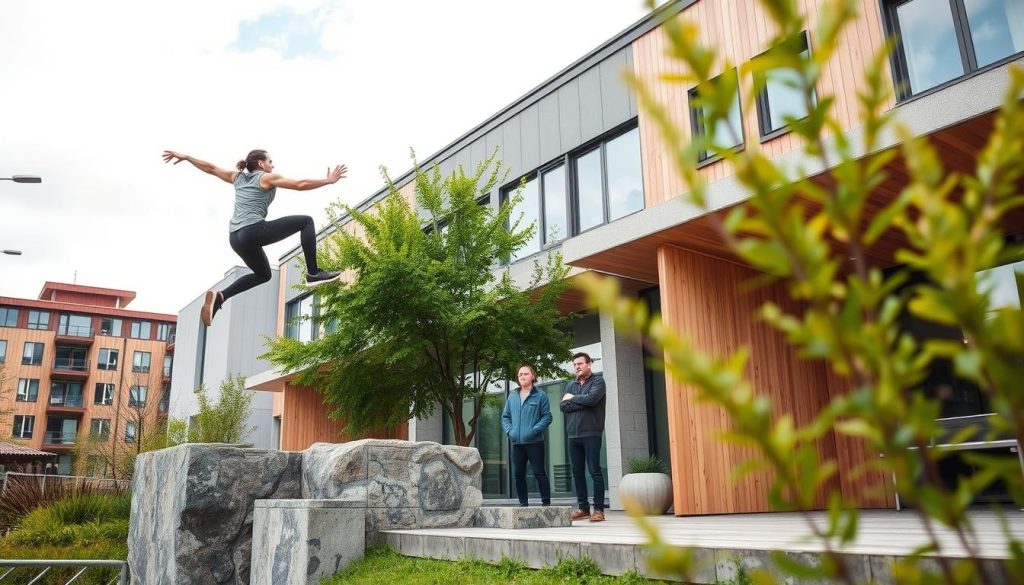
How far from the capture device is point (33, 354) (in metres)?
59.5

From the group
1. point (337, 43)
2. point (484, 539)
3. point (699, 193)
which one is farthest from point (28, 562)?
point (337, 43)

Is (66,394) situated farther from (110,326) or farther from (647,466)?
(647,466)

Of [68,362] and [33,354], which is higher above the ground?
[33,354]

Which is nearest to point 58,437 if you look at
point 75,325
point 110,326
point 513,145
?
point 75,325

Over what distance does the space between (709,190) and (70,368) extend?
212 feet

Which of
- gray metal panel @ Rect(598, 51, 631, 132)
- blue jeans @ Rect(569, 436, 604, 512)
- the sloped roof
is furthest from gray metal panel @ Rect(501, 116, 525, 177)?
the sloped roof

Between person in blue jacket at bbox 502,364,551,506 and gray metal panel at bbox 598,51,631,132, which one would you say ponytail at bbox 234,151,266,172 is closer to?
person in blue jacket at bbox 502,364,551,506

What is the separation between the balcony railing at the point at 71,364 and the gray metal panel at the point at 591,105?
60004 mm

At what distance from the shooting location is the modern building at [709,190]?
28.1 ft

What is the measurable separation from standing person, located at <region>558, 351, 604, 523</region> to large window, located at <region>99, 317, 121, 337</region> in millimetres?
65939

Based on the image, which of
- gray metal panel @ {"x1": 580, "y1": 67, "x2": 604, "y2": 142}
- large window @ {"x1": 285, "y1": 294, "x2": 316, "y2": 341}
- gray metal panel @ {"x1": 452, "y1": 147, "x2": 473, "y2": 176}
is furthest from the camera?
large window @ {"x1": 285, "y1": 294, "x2": 316, "y2": 341}

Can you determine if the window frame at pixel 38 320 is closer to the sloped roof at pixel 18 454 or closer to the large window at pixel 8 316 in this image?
the large window at pixel 8 316

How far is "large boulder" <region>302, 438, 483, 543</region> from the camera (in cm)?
736

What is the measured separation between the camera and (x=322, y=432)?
2128 cm
